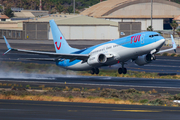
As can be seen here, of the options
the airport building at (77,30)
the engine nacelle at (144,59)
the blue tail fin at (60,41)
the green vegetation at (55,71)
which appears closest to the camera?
the engine nacelle at (144,59)

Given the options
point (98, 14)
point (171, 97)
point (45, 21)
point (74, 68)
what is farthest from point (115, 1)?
point (171, 97)

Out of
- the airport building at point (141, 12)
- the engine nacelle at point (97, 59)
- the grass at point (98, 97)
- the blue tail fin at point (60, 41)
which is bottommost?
the grass at point (98, 97)

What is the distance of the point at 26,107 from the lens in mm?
26016

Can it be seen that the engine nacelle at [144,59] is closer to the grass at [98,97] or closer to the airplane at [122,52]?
the airplane at [122,52]

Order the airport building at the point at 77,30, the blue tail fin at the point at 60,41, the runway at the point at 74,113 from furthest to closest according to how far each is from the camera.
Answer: the airport building at the point at 77,30
the blue tail fin at the point at 60,41
the runway at the point at 74,113

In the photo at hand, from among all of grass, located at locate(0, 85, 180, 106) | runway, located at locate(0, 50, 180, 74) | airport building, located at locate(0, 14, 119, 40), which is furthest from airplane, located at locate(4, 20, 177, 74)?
airport building, located at locate(0, 14, 119, 40)

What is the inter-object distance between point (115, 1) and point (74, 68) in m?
142

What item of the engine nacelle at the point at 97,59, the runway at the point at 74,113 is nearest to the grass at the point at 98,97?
the engine nacelle at the point at 97,59

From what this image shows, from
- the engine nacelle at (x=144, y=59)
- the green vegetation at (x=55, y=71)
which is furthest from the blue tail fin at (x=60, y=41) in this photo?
the engine nacelle at (x=144, y=59)

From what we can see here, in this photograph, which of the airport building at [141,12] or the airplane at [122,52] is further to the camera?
the airport building at [141,12]

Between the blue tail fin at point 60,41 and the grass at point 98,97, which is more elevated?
the blue tail fin at point 60,41

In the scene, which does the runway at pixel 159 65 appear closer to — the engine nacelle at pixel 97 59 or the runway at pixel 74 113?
the engine nacelle at pixel 97 59

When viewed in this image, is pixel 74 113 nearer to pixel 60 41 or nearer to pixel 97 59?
pixel 97 59

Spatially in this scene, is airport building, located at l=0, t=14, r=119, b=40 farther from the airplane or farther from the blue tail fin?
the airplane
